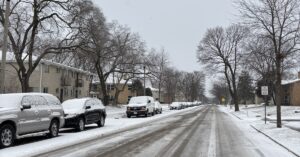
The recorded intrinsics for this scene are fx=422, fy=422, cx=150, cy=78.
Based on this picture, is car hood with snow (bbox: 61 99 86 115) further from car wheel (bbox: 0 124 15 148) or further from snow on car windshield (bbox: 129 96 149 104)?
snow on car windshield (bbox: 129 96 149 104)

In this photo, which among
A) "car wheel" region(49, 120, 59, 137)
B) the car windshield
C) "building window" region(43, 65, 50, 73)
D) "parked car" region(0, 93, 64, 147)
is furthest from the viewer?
"building window" region(43, 65, 50, 73)

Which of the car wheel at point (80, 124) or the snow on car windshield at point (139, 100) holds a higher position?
the snow on car windshield at point (139, 100)

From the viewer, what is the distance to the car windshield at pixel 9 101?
15.0 meters

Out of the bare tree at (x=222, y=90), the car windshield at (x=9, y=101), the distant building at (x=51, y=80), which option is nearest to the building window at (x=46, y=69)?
the distant building at (x=51, y=80)

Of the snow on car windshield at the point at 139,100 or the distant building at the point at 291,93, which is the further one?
the distant building at the point at 291,93

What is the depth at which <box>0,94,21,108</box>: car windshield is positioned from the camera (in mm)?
14953

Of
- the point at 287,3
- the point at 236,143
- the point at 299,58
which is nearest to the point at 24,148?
the point at 236,143

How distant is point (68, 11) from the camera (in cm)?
3978

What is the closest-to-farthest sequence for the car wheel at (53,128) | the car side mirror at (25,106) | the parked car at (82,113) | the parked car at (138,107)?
the car side mirror at (25,106) < the car wheel at (53,128) < the parked car at (82,113) < the parked car at (138,107)

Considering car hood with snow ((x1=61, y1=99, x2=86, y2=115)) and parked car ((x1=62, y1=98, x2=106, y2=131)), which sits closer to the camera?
parked car ((x1=62, y1=98, x2=106, y2=131))

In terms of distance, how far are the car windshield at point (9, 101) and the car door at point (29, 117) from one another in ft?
0.87

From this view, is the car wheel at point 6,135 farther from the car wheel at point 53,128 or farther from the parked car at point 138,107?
the parked car at point 138,107

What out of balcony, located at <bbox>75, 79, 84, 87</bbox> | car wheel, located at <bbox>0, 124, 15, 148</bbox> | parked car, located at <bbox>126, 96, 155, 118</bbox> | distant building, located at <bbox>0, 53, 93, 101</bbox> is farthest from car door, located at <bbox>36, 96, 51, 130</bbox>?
balcony, located at <bbox>75, 79, 84, 87</bbox>

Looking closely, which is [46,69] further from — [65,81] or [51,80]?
[65,81]
